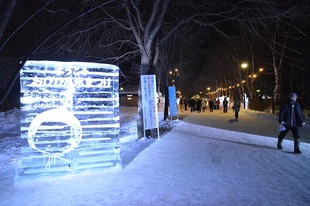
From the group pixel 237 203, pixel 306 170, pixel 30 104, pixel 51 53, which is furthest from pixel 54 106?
pixel 51 53

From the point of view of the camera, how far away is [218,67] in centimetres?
5441

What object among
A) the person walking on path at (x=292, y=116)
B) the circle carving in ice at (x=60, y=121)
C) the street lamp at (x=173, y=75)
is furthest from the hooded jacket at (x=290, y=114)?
the street lamp at (x=173, y=75)

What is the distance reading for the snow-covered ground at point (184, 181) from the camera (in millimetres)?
5047

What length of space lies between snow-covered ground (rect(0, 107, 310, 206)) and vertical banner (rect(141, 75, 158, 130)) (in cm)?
224

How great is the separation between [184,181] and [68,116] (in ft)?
9.95

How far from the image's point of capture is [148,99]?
11.6m

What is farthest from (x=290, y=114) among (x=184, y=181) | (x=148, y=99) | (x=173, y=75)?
(x=173, y=75)

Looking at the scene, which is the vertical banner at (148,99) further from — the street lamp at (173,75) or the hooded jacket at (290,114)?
the street lamp at (173,75)

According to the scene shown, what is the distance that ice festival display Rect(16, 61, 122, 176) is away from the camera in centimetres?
663

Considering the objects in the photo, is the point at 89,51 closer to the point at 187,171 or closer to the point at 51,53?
the point at 51,53

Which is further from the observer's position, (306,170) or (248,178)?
(306,170)

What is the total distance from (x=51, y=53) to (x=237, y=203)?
457 inches

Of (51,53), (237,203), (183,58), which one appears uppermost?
(183,58)

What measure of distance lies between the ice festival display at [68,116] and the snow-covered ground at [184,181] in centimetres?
44
